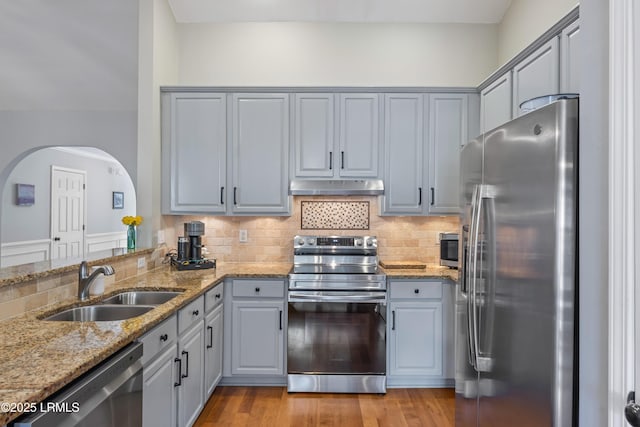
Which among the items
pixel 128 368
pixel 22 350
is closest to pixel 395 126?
pixel 128 368

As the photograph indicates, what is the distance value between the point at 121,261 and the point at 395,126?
2453mm

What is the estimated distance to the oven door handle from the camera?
3.03 metres

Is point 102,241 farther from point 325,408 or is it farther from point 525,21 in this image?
point 525,21

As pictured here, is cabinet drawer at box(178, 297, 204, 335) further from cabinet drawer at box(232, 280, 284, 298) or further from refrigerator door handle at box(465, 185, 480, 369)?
refrigerator door handle at box(465, 185, 480, 369)

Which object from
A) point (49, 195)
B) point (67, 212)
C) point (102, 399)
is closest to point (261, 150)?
point (102, 399)

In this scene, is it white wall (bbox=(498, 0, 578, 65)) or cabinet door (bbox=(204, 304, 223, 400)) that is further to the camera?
white wall (bbox=(498, 0, 578, 65))

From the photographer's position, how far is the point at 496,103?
299 cm

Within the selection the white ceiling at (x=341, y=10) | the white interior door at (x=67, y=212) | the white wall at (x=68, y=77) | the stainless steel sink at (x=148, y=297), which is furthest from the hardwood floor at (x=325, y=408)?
the white interior door at (x=67, y=212)

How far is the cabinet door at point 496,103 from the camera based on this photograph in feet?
9.11

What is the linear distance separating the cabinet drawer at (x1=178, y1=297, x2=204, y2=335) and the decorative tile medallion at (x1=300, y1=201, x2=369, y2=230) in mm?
1419

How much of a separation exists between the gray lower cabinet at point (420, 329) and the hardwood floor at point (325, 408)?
0.19 meters

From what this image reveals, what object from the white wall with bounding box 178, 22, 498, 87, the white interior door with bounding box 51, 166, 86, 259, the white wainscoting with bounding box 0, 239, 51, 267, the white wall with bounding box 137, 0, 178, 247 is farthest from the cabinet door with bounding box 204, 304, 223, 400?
the white interior door with bounding box 51, 166, 86, 259
